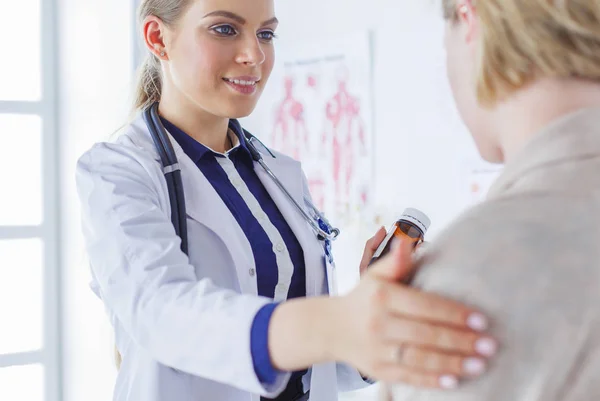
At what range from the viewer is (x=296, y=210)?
1.50 meters

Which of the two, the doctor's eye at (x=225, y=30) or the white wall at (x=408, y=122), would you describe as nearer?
the doctor's eye at (x=225, y=30)

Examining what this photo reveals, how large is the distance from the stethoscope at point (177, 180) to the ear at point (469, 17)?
65cm

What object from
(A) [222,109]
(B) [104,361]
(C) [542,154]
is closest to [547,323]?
(C) [542,154]

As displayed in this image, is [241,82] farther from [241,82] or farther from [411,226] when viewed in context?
[411,226]

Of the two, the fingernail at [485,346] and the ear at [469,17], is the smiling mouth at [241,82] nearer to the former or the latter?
the ear at [469,17]

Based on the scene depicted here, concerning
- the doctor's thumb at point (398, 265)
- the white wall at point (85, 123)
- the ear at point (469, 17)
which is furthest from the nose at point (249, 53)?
the white wall at point (85, 123)

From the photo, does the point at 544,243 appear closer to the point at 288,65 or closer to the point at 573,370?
the point at 573,370

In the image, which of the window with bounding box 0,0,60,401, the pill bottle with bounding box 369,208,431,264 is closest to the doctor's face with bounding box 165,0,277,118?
the pill bottle with bounding box 369,208,431,264

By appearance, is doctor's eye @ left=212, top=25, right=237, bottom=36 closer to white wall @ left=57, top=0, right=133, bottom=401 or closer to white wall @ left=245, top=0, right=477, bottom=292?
white wall @ left=245, top=0, right=477, bottom=292

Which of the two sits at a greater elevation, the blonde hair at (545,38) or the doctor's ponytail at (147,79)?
the doctor's ponytail at (147,79)

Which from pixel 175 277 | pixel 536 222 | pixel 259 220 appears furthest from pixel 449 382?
pixel 259 220

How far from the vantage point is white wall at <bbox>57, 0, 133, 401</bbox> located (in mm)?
2883

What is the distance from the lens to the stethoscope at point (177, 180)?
1272 millimetres

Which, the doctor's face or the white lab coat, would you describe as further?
the doctor's face
